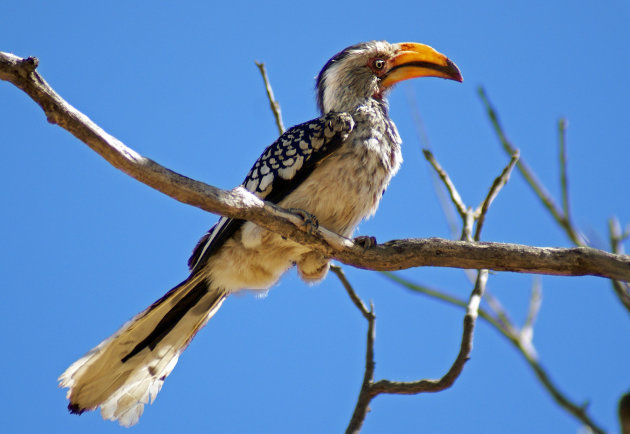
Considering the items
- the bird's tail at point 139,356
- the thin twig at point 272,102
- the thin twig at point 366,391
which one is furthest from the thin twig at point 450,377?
the thin twig at point 272,102

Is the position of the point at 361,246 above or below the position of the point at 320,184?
below

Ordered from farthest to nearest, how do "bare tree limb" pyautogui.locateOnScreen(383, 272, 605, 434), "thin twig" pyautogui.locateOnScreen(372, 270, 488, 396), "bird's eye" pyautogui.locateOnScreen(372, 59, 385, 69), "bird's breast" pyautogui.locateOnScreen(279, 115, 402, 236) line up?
"bird's eye" pyautogui.locateOnScreen(372, 59, 385, 69)
"bird's breast" pyautogui.locateOnScreen(279, 115, 402, 236)
"thin twig" pyautogui.locateOnScreen(372, 270, 488, 396)
"bare tree limb" pyautogui.locateOnScreen(383, 272, 605, 434)

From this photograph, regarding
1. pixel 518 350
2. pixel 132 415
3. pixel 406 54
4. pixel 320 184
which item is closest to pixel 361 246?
pixel 320 184

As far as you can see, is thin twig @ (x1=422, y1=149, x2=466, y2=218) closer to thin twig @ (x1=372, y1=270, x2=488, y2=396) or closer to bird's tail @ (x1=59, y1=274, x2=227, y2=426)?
thin twig @ (x1=372, y1=270, x2=488, y2=396)

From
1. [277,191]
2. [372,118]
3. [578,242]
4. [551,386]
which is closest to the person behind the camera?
[551,386]

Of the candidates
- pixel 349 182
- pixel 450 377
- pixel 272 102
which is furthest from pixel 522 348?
pixel 272 102

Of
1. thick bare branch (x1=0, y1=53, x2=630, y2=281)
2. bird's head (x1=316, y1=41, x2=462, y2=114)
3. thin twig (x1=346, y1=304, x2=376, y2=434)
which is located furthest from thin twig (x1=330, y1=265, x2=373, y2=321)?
bird's head (x1=316, y1=41, x2=462, y2=114)

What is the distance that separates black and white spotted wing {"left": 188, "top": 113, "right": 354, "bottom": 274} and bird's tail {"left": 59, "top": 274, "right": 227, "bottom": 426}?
0.26 meters

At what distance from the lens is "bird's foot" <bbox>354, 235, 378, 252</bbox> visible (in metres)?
4.08

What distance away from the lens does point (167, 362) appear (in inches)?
185

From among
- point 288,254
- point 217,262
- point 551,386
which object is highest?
point 288,254

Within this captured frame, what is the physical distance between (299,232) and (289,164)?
951mm

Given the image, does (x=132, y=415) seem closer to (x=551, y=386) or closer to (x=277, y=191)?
(x=277, y=191)

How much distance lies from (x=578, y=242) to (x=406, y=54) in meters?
A: 2.90
